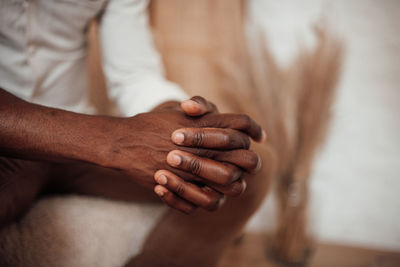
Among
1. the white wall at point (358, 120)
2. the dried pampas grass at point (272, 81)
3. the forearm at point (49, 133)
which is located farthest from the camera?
the white wall at point (358, 120)

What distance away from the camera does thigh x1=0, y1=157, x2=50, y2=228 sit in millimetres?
556

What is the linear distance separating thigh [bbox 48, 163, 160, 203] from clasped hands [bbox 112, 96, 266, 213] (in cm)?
11

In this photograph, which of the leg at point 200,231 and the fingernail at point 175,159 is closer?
the fingernail at point 175,159

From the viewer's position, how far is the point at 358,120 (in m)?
1.53

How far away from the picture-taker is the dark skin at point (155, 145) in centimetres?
53

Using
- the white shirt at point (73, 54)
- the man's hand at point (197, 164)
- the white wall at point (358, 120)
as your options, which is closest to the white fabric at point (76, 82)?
the white shirt at point (73, 54)

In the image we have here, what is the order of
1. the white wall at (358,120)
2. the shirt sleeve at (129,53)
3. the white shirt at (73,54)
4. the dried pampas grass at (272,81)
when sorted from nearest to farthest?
1. the white shirt at (73,54)
2. the shirt sleeve at (129,53)
3. the dried pampas grass at (272,81)
4. the white wall at (358,120)

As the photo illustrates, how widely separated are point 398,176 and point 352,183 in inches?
9.0

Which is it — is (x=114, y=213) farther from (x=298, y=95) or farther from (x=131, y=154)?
(x=298, y=95)

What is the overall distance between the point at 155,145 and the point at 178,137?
0.17ft

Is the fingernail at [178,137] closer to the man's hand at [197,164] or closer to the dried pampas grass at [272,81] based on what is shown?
the man's hand at [197,164]

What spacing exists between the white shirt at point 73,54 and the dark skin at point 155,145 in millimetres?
262

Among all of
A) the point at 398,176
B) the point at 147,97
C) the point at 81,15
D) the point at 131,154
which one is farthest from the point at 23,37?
the point at 398,176

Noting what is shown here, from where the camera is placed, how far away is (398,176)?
1546 mm
